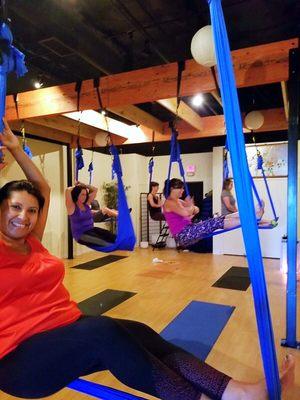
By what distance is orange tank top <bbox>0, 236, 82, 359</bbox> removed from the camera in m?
1.11

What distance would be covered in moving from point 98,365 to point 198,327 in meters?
1.93

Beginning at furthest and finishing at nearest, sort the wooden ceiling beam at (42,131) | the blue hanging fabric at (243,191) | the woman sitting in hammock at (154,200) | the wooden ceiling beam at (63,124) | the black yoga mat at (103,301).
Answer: the woman sitting in hammock at (154,200)
the wooden ceiling beam at (42,131)
the wooden ceiling beam at (63,124)
the black yoga mat at (103,301)
the blue hanging fabric at (243,191)

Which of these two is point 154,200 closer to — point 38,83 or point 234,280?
point 234,280

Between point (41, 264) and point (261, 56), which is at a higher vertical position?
point (261, 56)

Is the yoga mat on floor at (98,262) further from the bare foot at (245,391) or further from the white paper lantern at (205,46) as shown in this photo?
the bare foot at (245,391)

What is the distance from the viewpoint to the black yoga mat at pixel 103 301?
10.8ft

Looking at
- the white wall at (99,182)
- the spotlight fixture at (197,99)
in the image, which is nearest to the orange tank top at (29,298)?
the spotlight fixture at (197,99)

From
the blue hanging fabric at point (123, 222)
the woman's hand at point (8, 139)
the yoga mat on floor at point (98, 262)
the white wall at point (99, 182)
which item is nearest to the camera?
the woman's hand at point (8, 139)

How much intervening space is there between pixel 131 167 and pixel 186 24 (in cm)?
479

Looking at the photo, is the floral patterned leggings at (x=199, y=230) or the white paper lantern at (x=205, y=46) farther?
the floral patterned leggings at (x=199, y=230)

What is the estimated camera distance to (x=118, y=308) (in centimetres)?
333

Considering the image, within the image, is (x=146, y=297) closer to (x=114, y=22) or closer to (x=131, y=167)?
(x=114, y=22)

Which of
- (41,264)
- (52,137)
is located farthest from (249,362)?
(52,137)

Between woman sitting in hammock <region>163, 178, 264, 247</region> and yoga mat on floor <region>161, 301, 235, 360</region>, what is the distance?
2.44 feet
